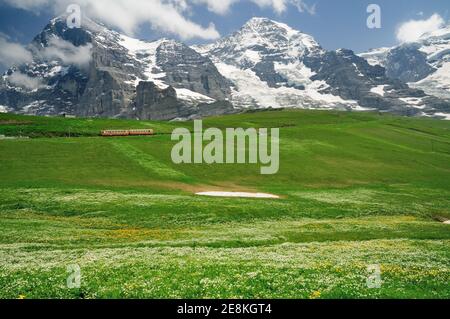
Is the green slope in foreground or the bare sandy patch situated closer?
the green slope in foreground

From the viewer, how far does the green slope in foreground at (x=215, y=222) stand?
2138 cm

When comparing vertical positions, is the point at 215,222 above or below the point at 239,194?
below

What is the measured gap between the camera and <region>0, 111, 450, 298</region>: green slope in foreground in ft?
70.1

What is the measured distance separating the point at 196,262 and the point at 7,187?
170 feet

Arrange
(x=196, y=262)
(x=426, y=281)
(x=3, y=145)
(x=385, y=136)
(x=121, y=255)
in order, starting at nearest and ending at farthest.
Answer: (x=426, y=281) < (x=196, y=262) < (x=121, y=255) < (x=3, y=145) < (x=385, y=136)

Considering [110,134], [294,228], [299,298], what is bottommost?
[294,228]

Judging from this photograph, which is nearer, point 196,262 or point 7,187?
point 196,262

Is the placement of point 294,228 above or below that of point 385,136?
below

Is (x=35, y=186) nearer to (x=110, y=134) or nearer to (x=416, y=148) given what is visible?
(x=110, y=134)

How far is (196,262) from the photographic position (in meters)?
27.2

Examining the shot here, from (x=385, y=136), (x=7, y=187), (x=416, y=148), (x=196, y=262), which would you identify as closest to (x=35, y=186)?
(x=7, y=187)

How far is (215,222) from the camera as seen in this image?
54719mm

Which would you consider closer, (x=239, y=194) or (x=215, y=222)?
(x=215, y=222)

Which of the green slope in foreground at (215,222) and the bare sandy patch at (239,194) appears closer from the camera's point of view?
the green slope in foreground at (215,222)
